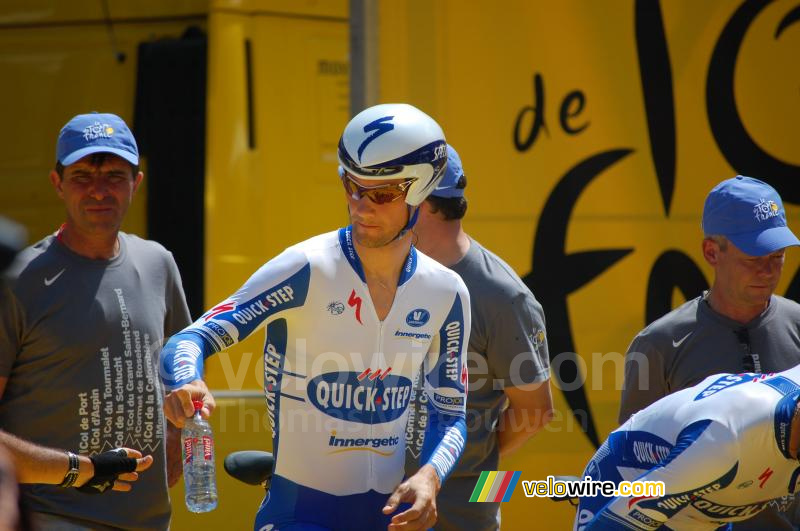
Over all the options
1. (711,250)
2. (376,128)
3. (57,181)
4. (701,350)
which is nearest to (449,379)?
(376,128)

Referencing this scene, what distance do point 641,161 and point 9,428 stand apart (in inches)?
138

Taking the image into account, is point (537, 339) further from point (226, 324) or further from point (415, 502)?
point (226, 324)

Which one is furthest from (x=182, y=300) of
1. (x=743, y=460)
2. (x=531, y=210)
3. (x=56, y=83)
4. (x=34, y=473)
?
(x=56, y=83)

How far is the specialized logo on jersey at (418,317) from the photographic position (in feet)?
12.5

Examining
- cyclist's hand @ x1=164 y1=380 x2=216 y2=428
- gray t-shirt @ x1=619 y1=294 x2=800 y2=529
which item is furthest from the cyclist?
gray t-shirt @ x1=619 y1=294 x2=800 y2=529

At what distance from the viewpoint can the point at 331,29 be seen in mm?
7035

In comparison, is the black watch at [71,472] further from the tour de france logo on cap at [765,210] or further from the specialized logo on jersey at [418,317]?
the tour de france logo on cap at [765,210]

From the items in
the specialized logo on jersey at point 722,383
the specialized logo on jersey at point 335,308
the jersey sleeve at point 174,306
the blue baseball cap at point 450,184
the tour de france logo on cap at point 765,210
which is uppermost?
the blue baseball cap at point 450,184

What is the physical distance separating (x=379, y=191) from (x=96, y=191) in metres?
1.42

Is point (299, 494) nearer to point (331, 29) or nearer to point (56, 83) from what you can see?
point (331, 29)

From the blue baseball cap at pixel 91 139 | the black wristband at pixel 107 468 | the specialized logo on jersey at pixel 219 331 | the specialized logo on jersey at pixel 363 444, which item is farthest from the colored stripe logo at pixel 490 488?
the blue baseball cap at pixel 91 139

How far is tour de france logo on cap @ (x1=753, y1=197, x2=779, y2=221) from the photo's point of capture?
4582 mm

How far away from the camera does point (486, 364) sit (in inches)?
191

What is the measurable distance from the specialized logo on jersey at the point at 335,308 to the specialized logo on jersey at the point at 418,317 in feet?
0.79
